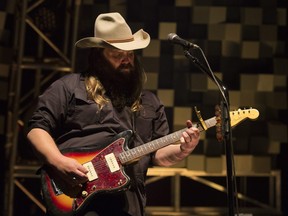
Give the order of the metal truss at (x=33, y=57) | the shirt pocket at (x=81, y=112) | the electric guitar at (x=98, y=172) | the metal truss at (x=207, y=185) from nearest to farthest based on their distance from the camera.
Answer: the electric guitar at (x=98, y=172) < the shirt pocket at (x=81, y=112) < the metal truss at (x=33, y=57) < the metal truss at (x=207, y=185)

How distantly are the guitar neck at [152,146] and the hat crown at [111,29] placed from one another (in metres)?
0.60

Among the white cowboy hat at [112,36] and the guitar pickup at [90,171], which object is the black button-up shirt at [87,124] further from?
the white cowboy hat at [112,36]

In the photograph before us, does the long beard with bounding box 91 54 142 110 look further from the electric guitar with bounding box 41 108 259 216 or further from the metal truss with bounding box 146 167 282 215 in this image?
the metal truss with bounding box 146 167 282 215

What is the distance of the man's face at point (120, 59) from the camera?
2.96m

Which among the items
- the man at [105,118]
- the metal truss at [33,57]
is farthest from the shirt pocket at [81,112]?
the metal truss at [33,57]

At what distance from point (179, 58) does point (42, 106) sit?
1.94m

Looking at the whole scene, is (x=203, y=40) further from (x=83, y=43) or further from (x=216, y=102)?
(x=83, y=43)

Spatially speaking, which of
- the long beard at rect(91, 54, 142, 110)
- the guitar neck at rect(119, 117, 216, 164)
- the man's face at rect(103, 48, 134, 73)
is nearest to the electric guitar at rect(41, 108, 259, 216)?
the guitar neck at rect(119, 117, 216, 164)

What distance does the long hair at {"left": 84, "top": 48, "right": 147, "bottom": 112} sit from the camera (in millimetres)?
2871

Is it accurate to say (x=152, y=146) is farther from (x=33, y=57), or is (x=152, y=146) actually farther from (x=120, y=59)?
(x=33, y=57)

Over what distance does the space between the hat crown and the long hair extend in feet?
0.27

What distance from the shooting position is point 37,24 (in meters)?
4.16

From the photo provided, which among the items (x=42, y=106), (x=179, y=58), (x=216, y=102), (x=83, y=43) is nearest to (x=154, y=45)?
(x=179, y=58)

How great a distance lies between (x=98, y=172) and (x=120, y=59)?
61cm
